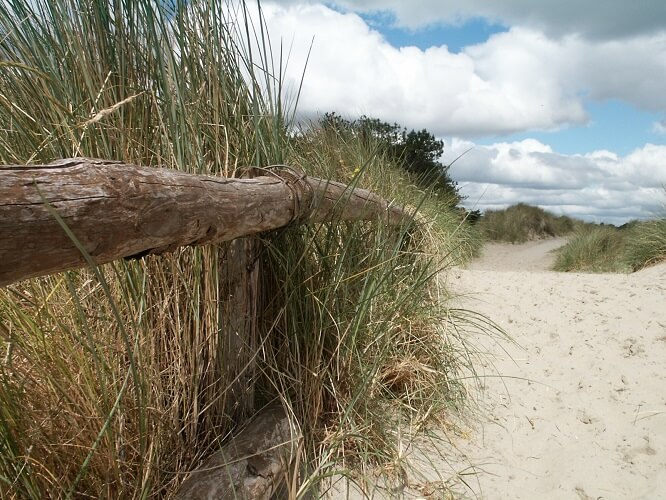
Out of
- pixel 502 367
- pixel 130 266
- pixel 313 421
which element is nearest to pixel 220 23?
pixel 130 266

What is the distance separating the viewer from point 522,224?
17031 mm

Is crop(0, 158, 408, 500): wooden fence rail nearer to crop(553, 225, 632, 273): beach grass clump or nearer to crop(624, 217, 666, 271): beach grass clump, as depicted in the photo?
crop(624, 217, 666, 271): beach grass clump

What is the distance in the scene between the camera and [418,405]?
8.65 ft

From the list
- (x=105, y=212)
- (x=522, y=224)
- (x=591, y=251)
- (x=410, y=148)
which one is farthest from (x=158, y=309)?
(x=522, y=224)

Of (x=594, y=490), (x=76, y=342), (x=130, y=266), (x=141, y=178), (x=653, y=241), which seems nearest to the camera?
(x=141, y=178)

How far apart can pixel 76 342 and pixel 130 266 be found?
0.28m

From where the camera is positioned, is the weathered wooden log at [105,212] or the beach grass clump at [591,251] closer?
the weathered wooden log at [105,212]

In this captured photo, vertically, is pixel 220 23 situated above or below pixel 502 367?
above

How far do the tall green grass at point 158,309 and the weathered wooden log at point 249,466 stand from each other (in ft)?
0.28

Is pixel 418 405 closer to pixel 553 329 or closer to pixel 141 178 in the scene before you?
pixel 141 178

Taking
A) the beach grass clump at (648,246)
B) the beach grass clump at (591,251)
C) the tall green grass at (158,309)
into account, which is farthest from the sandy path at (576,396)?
the beach grass clump at (591,251)

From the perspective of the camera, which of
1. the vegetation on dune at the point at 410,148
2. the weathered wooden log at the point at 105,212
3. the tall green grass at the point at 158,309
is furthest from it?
the vegetation on dune at the point at 410,148

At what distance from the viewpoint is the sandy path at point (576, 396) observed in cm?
238

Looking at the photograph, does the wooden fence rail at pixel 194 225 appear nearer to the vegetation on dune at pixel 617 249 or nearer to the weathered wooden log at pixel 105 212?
the weathered wooden log at pixel 105 212
